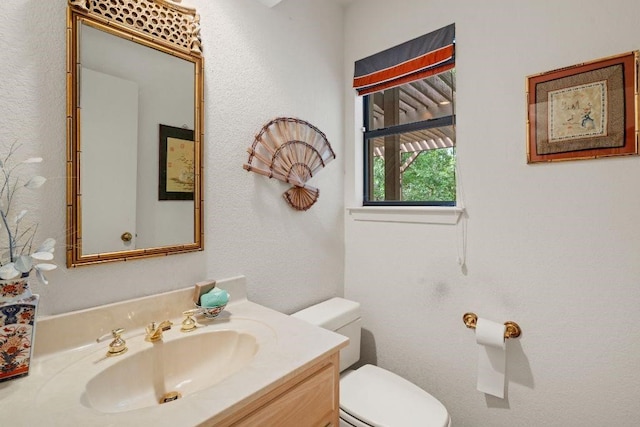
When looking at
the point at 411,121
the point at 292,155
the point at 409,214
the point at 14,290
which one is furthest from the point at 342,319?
the point at 14,290

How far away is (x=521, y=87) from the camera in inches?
52.2

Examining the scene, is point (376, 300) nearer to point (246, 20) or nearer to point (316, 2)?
point (246, 20)

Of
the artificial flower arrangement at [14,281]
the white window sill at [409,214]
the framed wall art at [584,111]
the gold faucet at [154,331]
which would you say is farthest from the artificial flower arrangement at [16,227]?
the framed wall art at [584,111]

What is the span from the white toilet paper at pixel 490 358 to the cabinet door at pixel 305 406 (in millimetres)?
775

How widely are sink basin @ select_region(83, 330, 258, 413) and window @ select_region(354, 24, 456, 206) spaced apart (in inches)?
48.0

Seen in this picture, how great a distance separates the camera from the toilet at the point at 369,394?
1.24m

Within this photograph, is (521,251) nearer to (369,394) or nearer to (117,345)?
(369,394)

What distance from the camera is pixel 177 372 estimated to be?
1.00m

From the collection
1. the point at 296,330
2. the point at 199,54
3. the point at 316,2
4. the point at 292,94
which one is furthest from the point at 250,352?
the point at 316,2

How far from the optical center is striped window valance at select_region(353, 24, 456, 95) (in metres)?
1.52

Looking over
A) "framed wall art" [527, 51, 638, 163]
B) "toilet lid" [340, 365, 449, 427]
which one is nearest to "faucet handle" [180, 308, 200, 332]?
"toilet lid" [340, 365, 449, 427]

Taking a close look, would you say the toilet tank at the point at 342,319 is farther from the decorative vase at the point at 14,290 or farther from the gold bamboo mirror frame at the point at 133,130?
the decorative vase at the point at 14,290

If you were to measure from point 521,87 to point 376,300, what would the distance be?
51.1 inches

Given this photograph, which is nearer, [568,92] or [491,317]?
[568,92]
